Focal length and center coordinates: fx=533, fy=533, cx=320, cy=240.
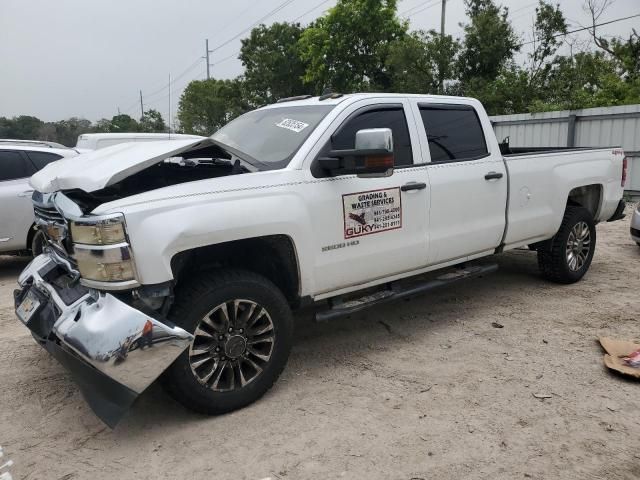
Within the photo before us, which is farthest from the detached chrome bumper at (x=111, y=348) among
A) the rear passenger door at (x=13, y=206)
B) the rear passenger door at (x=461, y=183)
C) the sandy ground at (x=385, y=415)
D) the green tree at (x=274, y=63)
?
the green tree at (x=274, y=63)

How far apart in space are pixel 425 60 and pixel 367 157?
2051 cm

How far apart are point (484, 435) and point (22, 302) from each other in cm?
307

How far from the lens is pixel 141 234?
9.12 feet

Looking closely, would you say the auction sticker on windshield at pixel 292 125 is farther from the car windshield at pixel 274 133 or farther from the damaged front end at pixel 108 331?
the damaged front end at pixel 108 331

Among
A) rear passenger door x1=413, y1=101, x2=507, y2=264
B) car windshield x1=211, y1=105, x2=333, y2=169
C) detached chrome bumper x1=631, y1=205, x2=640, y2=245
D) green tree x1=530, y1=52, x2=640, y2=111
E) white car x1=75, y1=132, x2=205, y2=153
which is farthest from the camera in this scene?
green tree x1=530, y1=52, x2=640, y2=111

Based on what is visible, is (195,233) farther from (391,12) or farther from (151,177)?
(391,12)

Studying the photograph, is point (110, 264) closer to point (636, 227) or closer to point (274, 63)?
point (636, 227)

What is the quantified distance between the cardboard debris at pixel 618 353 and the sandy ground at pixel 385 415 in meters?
0.07

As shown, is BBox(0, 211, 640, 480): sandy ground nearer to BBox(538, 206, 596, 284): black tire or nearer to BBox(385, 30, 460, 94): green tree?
BBox(538, 206, 596, 284): black tire

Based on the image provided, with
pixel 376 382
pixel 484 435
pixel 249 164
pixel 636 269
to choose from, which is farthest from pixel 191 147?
pixel 636 269

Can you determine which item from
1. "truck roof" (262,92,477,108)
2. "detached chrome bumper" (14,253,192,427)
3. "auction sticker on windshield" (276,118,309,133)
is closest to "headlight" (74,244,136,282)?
"detached chrome bumper" (14,253,192,427)

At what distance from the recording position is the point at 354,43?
31.1 meters

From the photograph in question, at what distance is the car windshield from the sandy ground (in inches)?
61.0

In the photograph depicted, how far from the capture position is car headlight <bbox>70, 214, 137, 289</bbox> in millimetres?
2752
